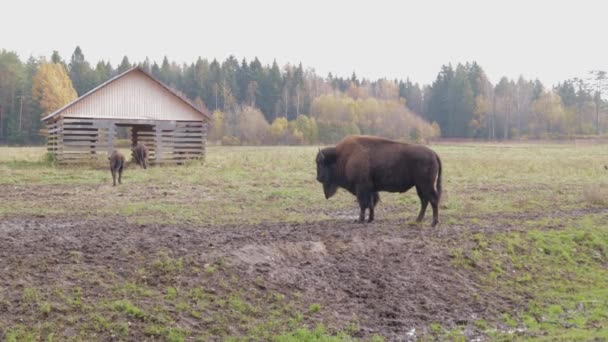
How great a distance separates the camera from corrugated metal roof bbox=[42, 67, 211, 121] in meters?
29.0

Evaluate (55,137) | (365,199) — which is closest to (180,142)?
(55,137)

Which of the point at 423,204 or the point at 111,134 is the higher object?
the point at 111,134

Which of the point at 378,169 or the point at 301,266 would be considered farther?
the point at 378,169

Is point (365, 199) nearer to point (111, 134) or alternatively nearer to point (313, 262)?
point (313, 262)

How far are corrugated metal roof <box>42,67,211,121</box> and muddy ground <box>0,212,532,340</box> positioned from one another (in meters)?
18.3

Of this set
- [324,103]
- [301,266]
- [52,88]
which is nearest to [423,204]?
[301,266]

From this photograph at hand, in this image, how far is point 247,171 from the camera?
87.0 feet

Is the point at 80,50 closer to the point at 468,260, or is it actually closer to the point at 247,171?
the point at 247,171

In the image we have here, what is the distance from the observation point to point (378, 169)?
43.7ft

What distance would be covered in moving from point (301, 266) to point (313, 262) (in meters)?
0.28

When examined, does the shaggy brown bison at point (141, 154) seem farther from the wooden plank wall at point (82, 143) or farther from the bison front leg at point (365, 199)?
the bison front leg at point (365, 199)

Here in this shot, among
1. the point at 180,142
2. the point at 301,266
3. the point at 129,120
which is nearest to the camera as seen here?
the point at 301,266

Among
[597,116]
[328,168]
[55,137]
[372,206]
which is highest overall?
[597,116]

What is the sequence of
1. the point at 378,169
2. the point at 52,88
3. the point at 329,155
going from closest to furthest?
the point at 378,169 < the point at 329,155 < the point at 52,88
